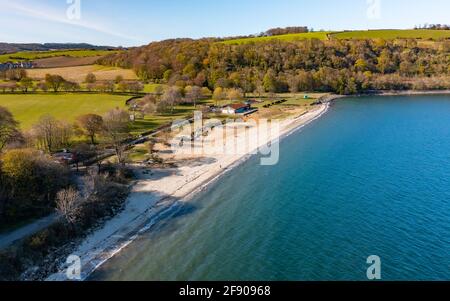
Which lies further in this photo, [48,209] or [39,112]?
[39,112]

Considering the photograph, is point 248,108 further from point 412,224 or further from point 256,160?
point 412,224

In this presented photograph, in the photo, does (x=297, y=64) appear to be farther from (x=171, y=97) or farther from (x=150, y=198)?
(x=150, y=198)

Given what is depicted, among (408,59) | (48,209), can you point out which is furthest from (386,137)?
(408,59)

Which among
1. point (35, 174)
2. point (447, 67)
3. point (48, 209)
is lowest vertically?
point (48, 209)
